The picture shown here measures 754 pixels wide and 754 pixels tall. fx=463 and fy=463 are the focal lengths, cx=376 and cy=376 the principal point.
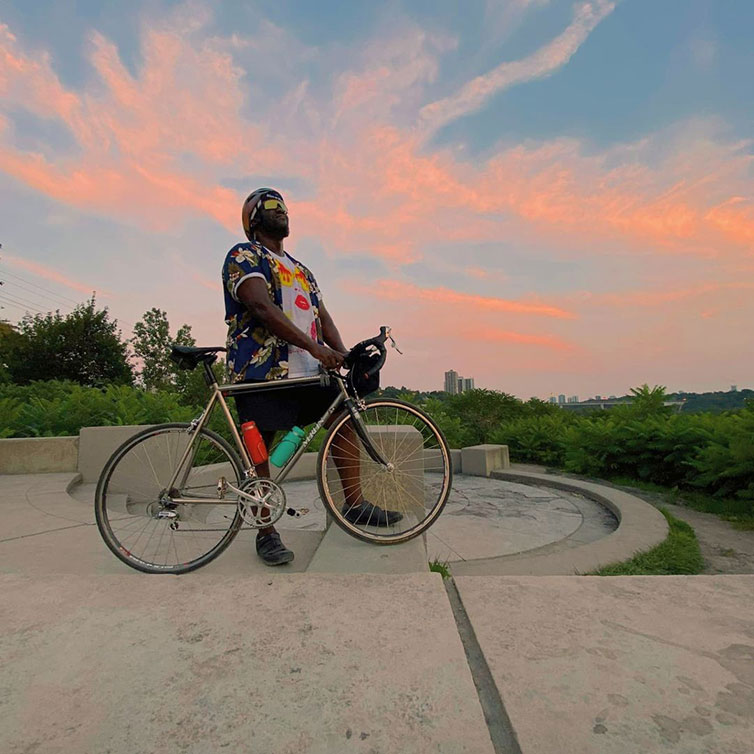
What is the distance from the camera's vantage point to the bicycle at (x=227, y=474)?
2201mm

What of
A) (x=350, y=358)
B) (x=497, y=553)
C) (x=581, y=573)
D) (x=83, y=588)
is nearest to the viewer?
(x=83, y=588)

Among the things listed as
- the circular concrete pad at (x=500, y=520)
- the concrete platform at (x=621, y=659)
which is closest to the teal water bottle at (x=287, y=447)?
the concrete platform at (x=621, y=659)

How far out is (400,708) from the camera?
1077mm

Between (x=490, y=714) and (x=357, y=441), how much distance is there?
1579mm

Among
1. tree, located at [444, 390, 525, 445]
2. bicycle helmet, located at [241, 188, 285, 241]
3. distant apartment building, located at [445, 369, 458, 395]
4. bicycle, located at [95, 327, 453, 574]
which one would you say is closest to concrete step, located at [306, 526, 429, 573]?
bicycle, located at [95, 327, 453, 574]

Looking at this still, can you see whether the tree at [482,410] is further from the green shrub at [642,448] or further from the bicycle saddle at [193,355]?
the bicycle saddle at [193,355]

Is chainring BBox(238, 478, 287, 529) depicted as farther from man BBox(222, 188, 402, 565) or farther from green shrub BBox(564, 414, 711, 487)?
green shrub BBox(564, 414, 711, 487)

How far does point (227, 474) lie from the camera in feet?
8.02

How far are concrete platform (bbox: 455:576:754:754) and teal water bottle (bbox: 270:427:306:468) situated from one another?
3.53 feet

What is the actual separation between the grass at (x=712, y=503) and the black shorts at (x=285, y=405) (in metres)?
4.04

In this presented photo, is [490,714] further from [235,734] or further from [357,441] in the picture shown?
[357,441]

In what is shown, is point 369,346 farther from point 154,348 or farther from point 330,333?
point 154,348

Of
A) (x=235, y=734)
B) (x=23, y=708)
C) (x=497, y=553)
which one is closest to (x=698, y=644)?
(x=235, y=734)

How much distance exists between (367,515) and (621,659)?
4.90ft
